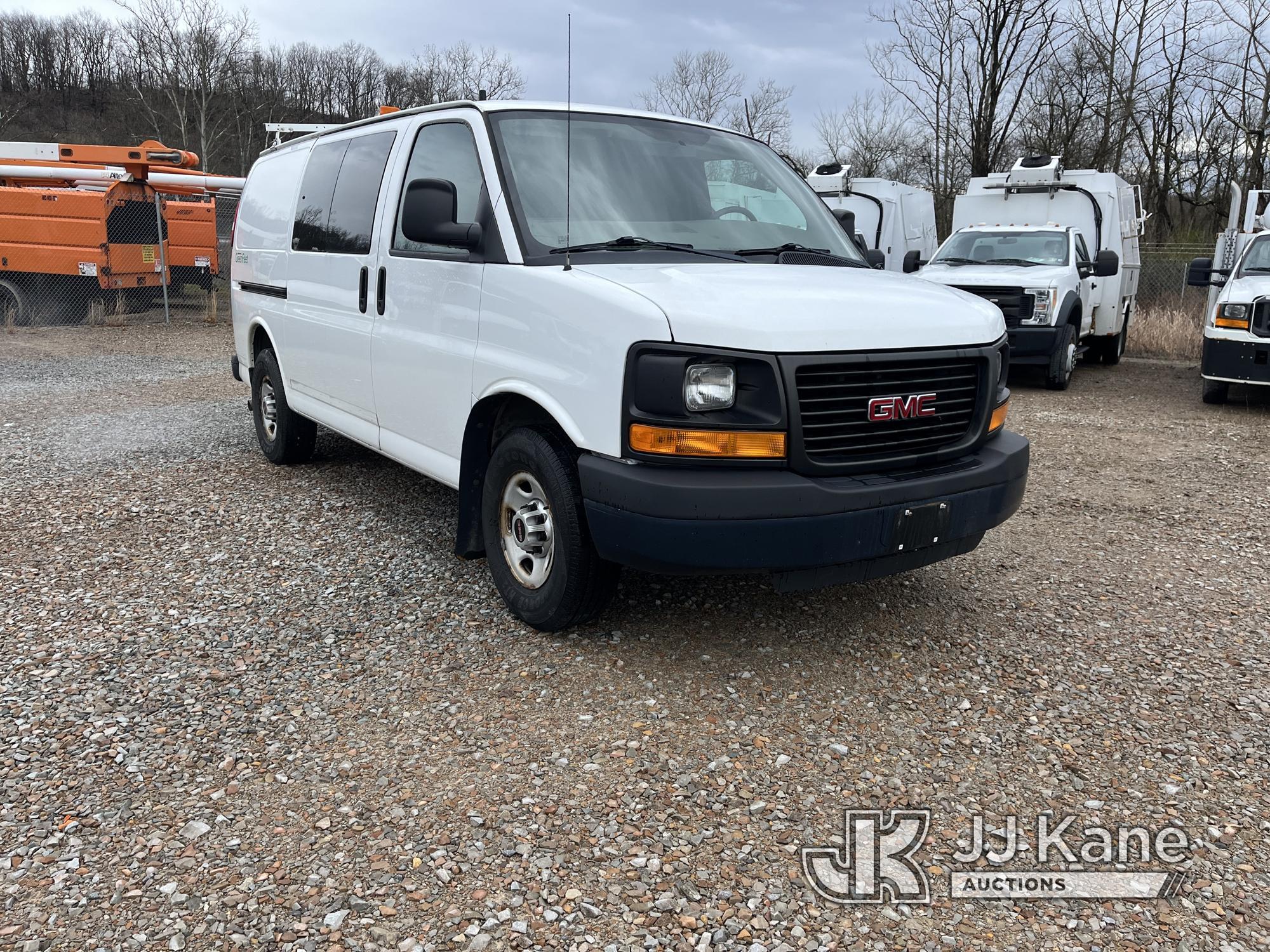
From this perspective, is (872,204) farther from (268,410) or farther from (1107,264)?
(268,410)

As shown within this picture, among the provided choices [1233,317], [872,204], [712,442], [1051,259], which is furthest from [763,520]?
[872,204]

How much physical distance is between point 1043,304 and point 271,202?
8.88 metres

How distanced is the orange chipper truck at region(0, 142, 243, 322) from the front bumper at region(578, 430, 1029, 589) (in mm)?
15392

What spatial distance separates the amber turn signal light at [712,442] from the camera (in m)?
3.33

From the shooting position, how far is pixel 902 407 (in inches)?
141

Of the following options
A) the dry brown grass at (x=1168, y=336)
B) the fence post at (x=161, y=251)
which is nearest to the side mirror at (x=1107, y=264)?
the dry brown grass at (x=1168, y=336)

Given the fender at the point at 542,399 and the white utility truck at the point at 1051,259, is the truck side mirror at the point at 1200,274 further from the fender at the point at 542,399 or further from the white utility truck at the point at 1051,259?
the fender at the point at 542,399

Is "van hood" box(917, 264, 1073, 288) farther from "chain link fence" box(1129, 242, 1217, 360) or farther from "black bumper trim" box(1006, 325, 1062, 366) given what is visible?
"chain link fence" box(1129, 242, 1217, 360)

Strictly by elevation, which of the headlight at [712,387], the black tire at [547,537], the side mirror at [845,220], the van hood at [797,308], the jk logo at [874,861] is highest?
the side mirror at [845,220]

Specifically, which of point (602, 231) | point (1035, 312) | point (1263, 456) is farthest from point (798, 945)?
point (1035, 312)

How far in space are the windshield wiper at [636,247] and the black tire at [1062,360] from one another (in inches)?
353

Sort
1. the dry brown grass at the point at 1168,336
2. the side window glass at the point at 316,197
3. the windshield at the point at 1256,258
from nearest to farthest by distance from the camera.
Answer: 1. the side window glass at the point at 316,197
2. the windshield at the point at 1256,258
3. the dry brown grass at the point at 1168,336

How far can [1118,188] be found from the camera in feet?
48.5

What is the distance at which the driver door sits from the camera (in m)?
12.5
